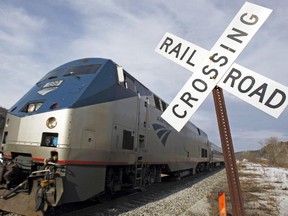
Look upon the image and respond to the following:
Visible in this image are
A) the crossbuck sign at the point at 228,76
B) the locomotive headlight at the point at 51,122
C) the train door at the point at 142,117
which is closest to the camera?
the crossbuck sign at the point at 228,76

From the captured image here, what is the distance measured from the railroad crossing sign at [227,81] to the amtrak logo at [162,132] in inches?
244

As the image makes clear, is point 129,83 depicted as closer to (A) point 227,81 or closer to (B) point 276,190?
(A) point 227,81

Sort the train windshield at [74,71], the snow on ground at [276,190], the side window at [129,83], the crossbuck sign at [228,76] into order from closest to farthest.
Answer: the crossbuck sign at [228,76] < the train windshield at [74,71] < the side window at [129,83] < the snow on ground at [276,190]

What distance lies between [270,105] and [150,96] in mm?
6934

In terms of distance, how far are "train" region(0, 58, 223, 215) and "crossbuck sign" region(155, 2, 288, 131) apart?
3.10 meters

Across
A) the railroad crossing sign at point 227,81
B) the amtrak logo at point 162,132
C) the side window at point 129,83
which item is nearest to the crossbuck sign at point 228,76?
the railroad crossing sign at point 227,81

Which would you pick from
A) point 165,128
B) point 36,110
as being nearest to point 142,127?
point 165,128

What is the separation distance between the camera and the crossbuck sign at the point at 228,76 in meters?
2.21

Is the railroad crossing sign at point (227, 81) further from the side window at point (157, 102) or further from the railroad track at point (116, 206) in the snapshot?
the side window at point (157, 102)

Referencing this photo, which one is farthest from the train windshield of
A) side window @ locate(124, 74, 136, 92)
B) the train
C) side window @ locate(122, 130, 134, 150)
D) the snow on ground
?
the snow on ground

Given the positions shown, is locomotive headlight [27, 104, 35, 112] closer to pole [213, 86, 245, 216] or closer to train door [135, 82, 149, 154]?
train door [135, 82, 149, 154]

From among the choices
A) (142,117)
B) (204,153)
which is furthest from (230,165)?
(204,153)

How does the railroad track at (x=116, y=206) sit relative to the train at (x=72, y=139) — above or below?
below

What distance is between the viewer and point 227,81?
239 centimetres
